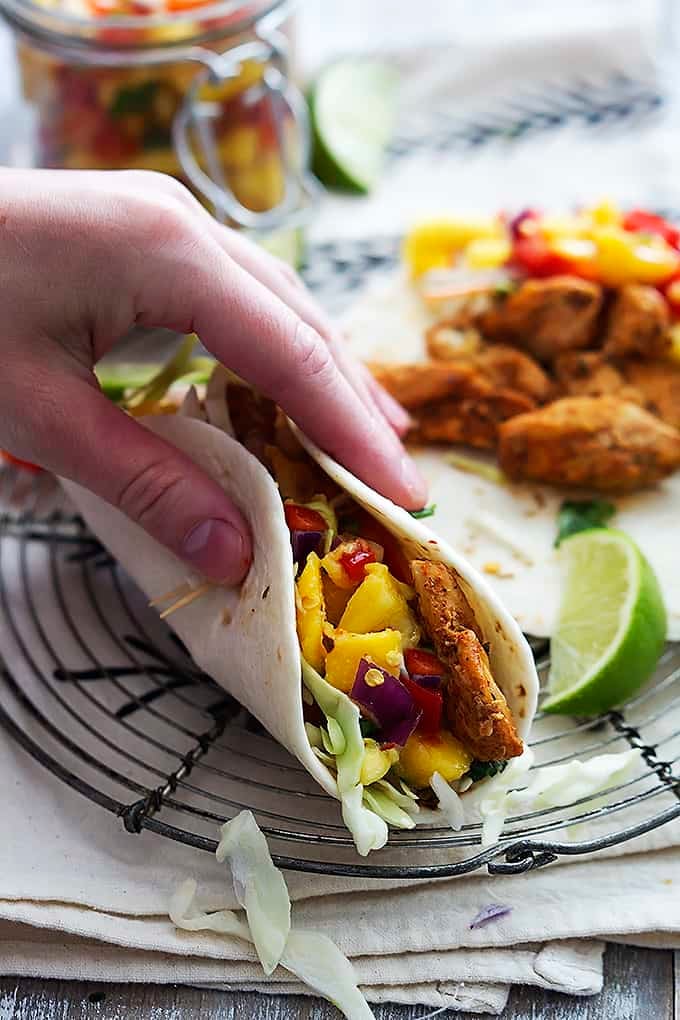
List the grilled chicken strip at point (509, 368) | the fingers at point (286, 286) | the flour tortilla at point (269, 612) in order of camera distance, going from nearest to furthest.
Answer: the flour tortilla at point (269, 612) < the fingers at point (286, 286) < the grilled chicken strip at point (509, 368)

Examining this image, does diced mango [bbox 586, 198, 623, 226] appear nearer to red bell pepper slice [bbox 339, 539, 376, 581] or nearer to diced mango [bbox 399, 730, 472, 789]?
red bell pepper slice [bbox 339, 539, 376, 581]

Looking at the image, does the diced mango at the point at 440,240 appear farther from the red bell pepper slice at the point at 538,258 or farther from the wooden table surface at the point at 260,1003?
the wooden table surface at the point at 260,1003

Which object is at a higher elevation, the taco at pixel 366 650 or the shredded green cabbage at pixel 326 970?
the taco at pixel 366 650

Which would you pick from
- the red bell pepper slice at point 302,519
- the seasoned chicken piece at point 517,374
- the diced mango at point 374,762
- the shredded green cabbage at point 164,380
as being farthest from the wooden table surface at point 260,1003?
the seasoned chicken piece at point 517,374

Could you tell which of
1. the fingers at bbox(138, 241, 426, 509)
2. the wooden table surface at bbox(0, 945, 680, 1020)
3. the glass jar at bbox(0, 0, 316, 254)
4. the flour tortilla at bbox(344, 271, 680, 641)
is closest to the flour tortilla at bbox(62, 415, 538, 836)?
the fingers at bbox(138, 241, 426, 509)

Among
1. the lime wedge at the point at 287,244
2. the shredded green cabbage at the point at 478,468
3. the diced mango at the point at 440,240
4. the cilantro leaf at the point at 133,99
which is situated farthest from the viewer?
the lime wedge at the point at 287,244

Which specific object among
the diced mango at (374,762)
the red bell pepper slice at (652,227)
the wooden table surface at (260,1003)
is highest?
the red bell pepper slice at (652,227)

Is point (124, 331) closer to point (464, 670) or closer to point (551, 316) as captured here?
point (464, 670)
